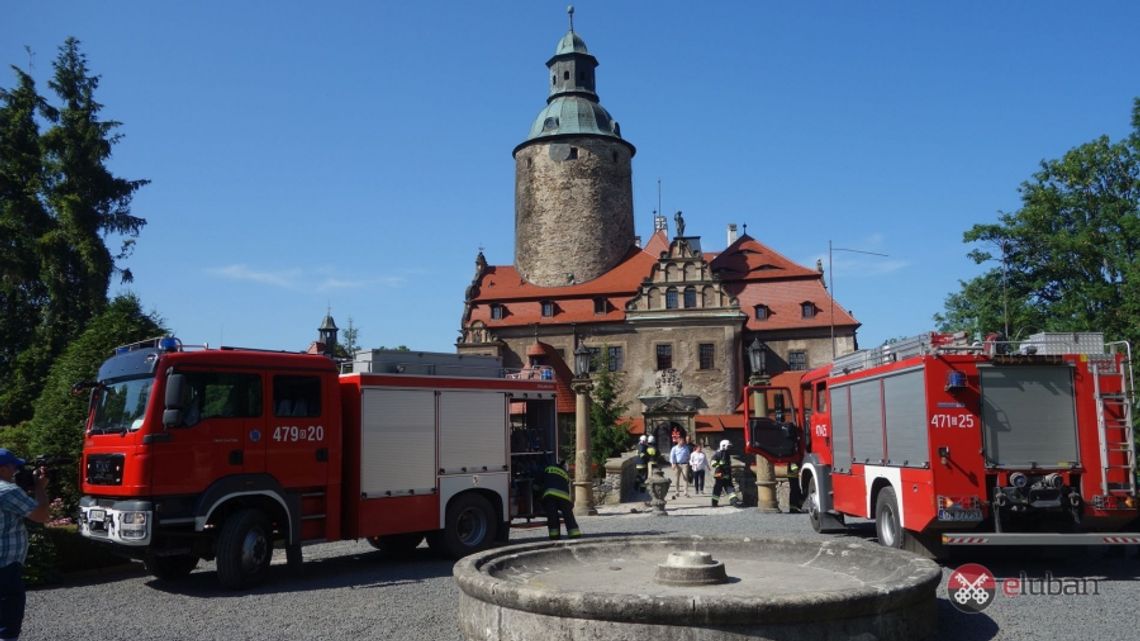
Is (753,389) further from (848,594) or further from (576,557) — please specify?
(848,594)

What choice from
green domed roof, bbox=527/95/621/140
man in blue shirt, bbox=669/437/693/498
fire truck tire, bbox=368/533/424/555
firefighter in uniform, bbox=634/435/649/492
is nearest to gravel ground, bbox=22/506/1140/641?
fire truck tire, bbox=368/533/424/555

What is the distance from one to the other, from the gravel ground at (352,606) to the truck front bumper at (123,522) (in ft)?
2.33

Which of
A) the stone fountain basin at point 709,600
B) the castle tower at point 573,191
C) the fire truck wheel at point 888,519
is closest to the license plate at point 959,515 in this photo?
the fire truck wheel at point 888,519

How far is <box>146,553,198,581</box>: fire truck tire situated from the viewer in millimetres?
11422

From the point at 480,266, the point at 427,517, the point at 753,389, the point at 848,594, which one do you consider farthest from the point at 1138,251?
the point at 480,266

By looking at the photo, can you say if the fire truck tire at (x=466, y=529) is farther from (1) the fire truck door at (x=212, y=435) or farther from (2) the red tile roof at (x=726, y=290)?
(2) the red tile roof at (x=726, y=290)

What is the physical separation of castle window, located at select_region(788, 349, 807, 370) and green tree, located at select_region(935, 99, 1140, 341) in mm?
12338

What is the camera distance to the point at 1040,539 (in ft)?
32.6

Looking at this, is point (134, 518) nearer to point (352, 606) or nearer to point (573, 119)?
point (352, 606)

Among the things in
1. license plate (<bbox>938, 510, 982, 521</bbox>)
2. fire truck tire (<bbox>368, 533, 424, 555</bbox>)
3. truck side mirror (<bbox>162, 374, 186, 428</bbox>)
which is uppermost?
truck side mirror (<bbox>162, 374, 186, 428</bbox>)

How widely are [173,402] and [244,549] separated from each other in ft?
6.50

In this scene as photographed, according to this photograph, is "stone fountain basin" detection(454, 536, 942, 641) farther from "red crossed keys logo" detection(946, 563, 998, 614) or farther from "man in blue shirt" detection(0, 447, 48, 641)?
"man in blue shirt" detection(0, 447, 48, 641)

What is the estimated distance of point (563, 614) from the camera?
6656 millimetres

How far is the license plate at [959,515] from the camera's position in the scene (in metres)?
10.2
